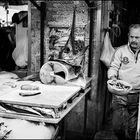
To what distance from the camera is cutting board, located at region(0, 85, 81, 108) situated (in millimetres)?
2508

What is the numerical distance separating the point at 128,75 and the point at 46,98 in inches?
84.3

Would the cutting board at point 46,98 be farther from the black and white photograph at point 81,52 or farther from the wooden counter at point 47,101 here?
the black and white photograph at point 81,52

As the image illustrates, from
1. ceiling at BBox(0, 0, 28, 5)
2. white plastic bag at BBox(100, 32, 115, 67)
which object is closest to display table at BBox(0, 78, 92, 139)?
white plastic bag at BBox(100, 32, 115, 67)

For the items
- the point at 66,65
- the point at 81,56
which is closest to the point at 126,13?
the point at 81,56

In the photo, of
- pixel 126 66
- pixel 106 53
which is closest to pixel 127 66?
pixel 126 66

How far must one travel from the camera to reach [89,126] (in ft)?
16.1

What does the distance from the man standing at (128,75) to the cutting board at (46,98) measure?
4.64ft

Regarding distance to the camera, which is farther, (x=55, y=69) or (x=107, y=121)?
(x=107, y=121)

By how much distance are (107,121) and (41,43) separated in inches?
100

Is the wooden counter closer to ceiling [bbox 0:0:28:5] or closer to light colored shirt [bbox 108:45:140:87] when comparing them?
light colored shirt [bbox 108:45:140:87]

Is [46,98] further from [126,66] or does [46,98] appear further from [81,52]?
[126,66]

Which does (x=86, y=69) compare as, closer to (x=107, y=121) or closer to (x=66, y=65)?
(x=66, y=65)

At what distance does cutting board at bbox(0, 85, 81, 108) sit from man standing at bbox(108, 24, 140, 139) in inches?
55.7

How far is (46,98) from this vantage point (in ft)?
8.89
